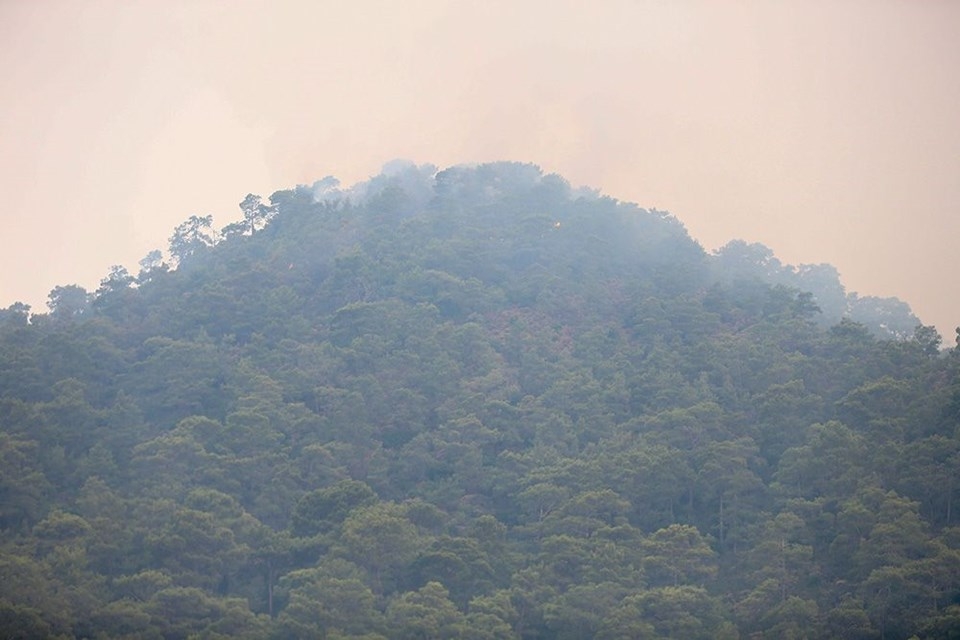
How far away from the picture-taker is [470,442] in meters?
51.8

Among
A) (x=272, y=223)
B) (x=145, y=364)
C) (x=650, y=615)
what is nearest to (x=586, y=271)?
(x=272, y=223)

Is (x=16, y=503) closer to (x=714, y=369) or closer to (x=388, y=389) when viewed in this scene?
(x=388, y=389)

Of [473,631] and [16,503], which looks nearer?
Answer: [473,631]

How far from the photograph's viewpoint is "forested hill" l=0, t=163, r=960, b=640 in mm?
41438

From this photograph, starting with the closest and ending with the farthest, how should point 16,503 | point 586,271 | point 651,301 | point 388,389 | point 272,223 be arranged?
point 16,503, point 388,389, point 651,301, point 586,271, point 272,223

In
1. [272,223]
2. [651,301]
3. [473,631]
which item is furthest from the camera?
[272,223]

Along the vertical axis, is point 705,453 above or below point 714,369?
below

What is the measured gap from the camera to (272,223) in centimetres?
7019

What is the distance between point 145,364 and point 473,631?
70.3ft

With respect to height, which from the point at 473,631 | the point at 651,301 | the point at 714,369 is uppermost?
the point at 651,301

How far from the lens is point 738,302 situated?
6350cm

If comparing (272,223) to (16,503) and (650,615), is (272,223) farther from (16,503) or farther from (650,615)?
(650,615)

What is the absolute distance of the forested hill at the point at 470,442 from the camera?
136 feet

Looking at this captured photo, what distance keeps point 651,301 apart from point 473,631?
24.0 meters
